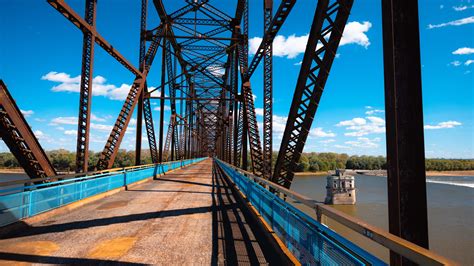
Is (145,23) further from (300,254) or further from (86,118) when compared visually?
(300,254)

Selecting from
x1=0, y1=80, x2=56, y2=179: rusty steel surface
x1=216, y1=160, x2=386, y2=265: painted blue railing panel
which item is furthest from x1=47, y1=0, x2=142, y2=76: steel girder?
x1=216, y1=160, x2=386, y2=265: painted blue railing panel

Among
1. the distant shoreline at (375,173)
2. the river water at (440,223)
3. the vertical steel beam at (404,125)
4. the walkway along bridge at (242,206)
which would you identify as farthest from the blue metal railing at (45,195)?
the distant shoreline at (375,173)

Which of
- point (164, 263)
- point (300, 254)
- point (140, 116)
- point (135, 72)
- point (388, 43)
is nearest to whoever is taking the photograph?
point (388, 43)

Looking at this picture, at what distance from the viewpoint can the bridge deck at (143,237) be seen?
497 centimetres

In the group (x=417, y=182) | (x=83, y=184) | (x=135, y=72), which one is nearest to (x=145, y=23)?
(x=135, y=72)

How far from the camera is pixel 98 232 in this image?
657 cm

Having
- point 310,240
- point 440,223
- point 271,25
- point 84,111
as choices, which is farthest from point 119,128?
point 440,223

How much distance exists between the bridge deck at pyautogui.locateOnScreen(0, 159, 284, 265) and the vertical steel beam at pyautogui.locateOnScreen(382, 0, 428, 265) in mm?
2661

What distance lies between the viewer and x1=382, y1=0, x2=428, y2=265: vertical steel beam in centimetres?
282

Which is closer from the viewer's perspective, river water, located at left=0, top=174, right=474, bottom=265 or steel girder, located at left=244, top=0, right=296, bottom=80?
steel girder, located at left=244, top=0, right=296, bottom=80

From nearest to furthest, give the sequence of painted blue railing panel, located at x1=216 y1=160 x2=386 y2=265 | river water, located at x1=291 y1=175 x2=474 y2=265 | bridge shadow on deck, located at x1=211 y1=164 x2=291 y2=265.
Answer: painted blue railing panel, located at x1=216 y1=160 x2=386 y2=265, bridge shadow on deck, located at x1=211 y1=164 x2=291 y2=265, river water, located at x1=291 y1=175 x2=474 y2=265

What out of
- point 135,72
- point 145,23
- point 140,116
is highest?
point 145,23

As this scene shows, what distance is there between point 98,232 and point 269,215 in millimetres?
4134

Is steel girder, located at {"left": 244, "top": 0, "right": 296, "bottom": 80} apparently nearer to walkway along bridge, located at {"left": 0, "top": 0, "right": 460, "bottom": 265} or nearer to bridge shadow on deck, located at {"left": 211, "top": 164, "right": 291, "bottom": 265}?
walkway along bridge, located at {"left": 0, "top": 0, "right": 460, "bottom": 265}
